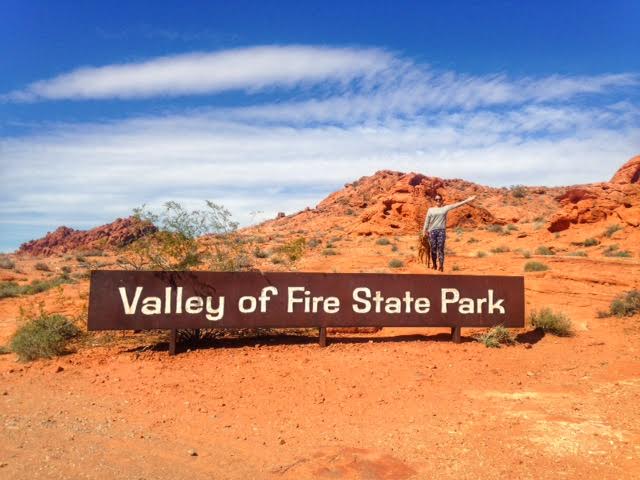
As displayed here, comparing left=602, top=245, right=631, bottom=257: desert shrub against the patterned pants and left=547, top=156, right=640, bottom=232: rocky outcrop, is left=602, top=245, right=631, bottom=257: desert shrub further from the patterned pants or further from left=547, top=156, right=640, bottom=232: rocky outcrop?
the patterned pants

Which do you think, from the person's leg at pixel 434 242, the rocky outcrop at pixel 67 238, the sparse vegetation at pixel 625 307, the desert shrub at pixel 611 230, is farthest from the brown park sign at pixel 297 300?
the rocky outcrop at pixel 67 238

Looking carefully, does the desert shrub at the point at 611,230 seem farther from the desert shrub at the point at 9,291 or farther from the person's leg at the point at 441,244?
the desert shrub at the point at 9,291

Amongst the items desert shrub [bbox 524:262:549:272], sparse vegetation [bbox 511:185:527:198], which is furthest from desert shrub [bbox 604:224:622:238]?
sparse vegetation [bbox 511:185:527:198]

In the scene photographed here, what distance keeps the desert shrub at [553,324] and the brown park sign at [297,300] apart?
55cm

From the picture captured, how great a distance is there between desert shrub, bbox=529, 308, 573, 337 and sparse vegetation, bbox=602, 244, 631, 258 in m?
13.0

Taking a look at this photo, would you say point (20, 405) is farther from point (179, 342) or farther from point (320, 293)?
point (320, 293)

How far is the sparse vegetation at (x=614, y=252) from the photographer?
20.6m

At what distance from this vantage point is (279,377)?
705cm

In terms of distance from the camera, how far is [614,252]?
21.3 meters

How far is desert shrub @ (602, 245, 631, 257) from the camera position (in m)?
20.6

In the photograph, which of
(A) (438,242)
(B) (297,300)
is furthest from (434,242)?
(B) (297,300)

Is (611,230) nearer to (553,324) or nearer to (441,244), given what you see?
(441,244)

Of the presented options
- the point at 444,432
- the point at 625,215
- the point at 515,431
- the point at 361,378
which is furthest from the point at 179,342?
the point at 625,215

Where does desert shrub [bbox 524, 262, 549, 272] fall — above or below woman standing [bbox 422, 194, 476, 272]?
below
